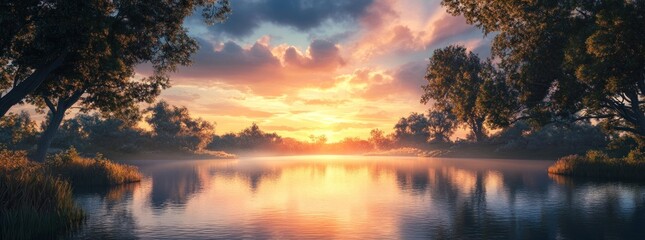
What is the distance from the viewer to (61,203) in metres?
21.7

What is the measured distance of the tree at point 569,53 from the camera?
111 feet

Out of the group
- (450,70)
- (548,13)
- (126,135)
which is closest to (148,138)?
(126,135)

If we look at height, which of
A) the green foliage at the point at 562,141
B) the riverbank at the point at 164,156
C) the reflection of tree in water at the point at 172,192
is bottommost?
the reflection of tree in water at the point at 172,192

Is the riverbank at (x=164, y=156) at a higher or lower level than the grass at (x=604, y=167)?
higher

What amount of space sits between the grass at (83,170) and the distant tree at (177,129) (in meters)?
81.5

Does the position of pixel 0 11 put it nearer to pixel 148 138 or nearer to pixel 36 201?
pixel 36 201

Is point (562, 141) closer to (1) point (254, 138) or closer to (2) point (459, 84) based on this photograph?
(2) point (459, 84)

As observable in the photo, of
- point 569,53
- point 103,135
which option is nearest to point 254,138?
point 103,135

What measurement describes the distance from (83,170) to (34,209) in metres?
23.1

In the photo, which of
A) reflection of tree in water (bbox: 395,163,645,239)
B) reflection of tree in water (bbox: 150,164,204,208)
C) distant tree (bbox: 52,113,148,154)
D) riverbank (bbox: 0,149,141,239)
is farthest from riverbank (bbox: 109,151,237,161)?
riverbank (bbox: 0,149,141,239)

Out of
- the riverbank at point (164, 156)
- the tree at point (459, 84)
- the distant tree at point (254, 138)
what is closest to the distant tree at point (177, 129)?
the riverbank at point (164, 156)

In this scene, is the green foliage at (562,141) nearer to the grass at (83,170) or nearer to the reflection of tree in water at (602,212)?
the reflection of tree in water at (602,212)

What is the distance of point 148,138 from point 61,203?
4164 inches

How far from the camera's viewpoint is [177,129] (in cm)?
12762
